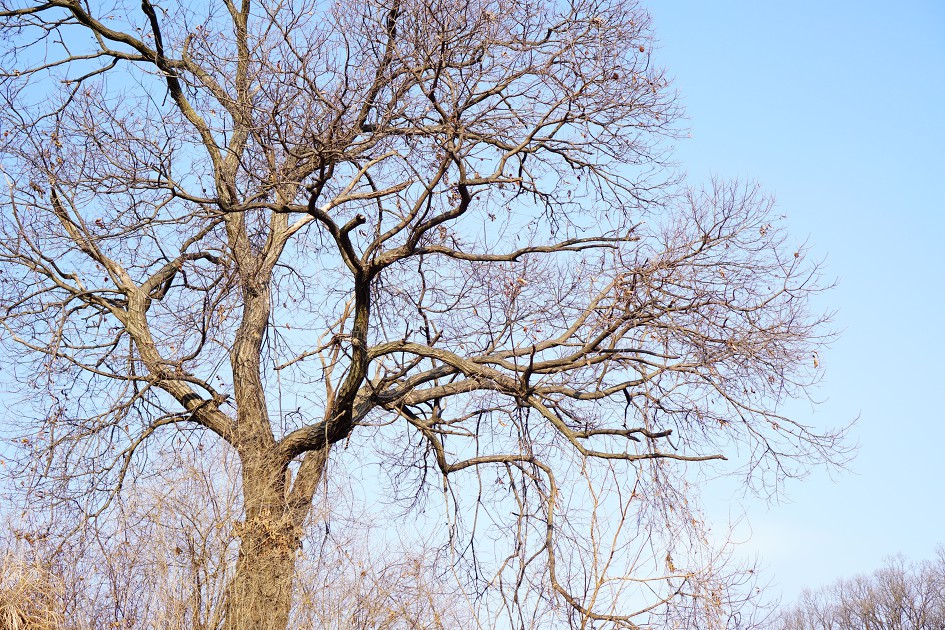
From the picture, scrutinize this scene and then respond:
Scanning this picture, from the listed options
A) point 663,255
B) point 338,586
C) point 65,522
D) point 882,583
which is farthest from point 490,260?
point 882,583

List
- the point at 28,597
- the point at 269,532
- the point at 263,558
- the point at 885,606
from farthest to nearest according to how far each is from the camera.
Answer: the point at 885,606 → the point at 28,597 → the point at 269,532 → the point at 263,558

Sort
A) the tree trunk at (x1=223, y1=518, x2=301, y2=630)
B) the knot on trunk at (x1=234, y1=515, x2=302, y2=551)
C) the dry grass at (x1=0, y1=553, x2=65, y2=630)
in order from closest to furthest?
the tree trunk at (x1=223, y1=518, x2=301, y2=630)
the knot on trunk at (x1=234, y1=515, x2=302, y2=551)
the dry grass at (x1=0, y1=553, x2=65, y2=630)

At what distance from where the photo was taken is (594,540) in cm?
512

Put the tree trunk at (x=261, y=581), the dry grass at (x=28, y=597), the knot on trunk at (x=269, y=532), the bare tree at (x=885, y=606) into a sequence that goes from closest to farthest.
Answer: the tree trunk at (x=261, y=581)
the knot on trunk at (x=269, y=532)
the dry grass at (x=28, y=597)
the bare tree at (x=885, y=606)

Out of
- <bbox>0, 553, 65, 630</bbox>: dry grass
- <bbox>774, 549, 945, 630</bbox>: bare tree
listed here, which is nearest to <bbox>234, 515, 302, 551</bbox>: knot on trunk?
<bbox>0, 553, 65, 630</bbox>: dry grass

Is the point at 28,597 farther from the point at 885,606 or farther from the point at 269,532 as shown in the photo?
the point at 885,606

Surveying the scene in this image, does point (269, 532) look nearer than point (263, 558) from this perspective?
No

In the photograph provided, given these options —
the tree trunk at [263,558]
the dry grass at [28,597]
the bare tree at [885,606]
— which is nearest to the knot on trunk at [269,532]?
the tree trunk at [263,558]

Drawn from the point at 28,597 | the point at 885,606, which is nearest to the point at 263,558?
the point at 28,597

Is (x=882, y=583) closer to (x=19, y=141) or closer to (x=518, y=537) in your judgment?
(x=518, y=537)

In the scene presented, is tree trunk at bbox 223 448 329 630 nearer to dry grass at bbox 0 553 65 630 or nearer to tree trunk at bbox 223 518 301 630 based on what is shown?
tree trunk at bbox 223 518 301 630

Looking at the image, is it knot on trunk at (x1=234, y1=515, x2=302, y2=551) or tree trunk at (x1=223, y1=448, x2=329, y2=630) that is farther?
knot on trunk at (x1=234, y1=515, x2=302, y2=551)

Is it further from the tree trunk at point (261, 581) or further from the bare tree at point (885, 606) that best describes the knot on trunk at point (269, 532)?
the bare tree at point (885, 606)

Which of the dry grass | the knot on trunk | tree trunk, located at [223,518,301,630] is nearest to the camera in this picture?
tree trunk, located at [223,518,301,630]
